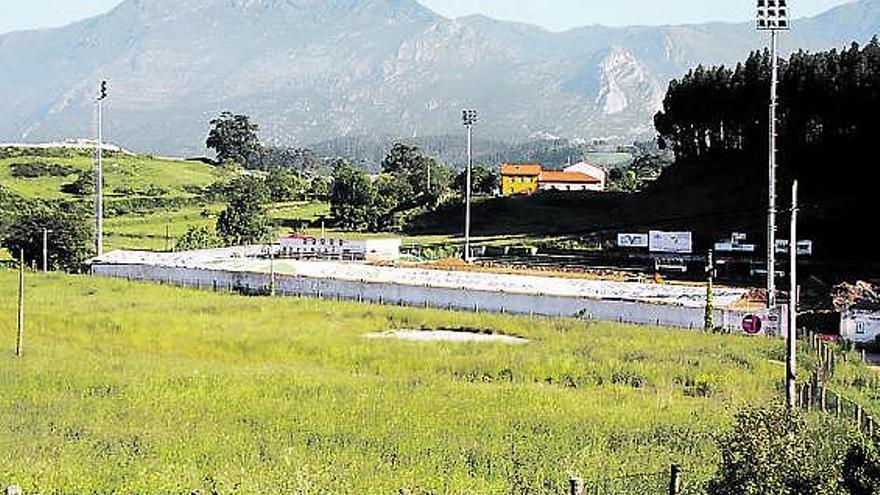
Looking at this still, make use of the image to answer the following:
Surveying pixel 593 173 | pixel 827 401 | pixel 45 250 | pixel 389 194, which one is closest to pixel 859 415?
pixel 827 401

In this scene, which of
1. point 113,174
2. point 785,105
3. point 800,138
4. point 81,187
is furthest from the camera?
point 113,174

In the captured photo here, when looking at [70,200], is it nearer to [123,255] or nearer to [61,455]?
[123,255]

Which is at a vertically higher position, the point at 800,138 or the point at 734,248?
the point at 800,138

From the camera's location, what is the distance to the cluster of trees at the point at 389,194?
250 ft

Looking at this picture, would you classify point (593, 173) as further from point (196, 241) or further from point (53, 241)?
point (53, 241)

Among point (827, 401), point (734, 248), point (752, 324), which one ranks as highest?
point (734, 248)

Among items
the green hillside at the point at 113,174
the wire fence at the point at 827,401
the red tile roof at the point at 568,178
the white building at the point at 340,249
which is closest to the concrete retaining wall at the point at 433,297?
the wire fence at the point at 827,401

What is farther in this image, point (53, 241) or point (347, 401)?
point (53, 241)

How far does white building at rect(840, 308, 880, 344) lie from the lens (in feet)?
102

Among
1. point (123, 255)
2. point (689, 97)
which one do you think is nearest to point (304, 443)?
point (123, 255)

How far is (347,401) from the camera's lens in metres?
20.8

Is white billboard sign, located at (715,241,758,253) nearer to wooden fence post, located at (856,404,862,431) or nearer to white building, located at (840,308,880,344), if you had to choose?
white building, located at (840,308,880,344)

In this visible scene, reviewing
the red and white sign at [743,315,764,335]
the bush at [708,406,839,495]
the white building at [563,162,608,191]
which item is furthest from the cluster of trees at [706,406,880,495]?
the white building at [563,162,608,191]

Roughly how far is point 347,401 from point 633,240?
36.5 meters
